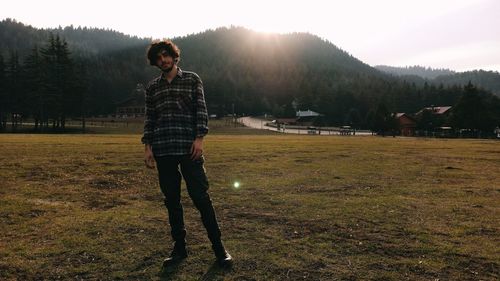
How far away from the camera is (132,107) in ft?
435

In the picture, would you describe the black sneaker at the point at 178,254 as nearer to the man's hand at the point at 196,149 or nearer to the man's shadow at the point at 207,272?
the man's shadow at the point at 207,272

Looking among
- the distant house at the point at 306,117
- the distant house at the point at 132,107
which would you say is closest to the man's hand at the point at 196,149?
the distant house at the point at 132,107

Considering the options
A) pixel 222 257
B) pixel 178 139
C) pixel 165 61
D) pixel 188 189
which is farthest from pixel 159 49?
pixel 222 257

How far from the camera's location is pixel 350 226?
7180 mm

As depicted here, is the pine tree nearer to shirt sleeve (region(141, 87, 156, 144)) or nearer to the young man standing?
shirt sleeve (region(141, 87, 156, 144))

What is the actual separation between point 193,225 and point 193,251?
57.8 inches

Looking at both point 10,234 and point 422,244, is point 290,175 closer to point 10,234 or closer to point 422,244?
point 422,244

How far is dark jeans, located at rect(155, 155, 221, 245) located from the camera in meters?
5.32

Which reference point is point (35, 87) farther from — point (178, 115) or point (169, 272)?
point (169, 272)

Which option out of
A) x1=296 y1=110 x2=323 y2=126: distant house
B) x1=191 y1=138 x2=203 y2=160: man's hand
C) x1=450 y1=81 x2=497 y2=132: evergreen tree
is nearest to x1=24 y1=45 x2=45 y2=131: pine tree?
x1=191 y1=138 x2=203 y2=160: man's hand

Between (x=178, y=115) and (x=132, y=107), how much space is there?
133 meters

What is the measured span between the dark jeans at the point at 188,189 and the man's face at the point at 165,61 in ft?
3.97

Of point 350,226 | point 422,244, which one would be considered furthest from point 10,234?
point 422,244

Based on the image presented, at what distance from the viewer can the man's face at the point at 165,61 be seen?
17.7 ft
